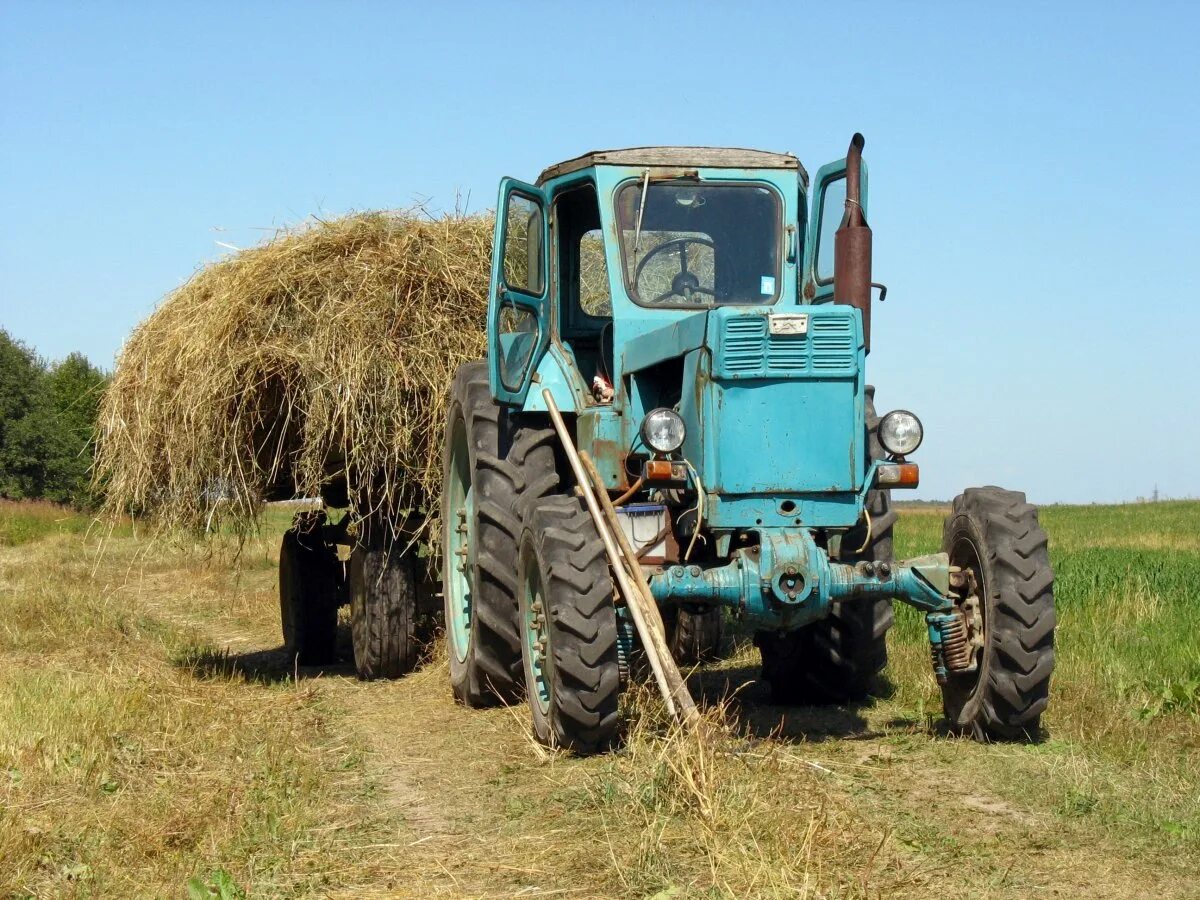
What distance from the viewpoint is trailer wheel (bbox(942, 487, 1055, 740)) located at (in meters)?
6.10

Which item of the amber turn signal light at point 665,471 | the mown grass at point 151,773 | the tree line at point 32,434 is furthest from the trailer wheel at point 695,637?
the tree line at point 32,434

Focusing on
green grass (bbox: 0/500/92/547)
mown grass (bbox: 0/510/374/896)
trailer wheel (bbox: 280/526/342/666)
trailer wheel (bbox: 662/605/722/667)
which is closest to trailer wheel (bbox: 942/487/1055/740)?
mown grass (bbox: 0/510/374/896)

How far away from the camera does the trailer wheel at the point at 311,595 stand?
33.2ft

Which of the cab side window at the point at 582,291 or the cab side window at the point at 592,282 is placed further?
the cab side window at the point at 592,282

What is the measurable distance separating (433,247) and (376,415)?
1.17 m

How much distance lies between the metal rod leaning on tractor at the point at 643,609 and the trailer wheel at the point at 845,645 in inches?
47.5

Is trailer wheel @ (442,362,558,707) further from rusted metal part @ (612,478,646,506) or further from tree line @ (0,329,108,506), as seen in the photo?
tree line @ (0,329,108,506)

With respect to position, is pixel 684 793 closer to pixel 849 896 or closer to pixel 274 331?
pixel 849 896

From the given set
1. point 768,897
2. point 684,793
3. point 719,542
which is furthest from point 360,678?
point 768,897

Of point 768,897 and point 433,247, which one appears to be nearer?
point 768,897

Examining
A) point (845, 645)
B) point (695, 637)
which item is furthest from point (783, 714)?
point (695, 637)

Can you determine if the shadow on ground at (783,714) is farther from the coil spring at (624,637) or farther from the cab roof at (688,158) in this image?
the cab roof at (688,158)

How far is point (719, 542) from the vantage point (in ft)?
21.2

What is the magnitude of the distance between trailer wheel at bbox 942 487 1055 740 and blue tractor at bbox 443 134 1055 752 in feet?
0.04
